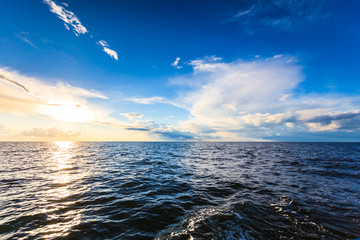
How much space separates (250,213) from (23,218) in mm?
10587

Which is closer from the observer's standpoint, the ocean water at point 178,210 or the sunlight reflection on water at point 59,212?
the ocean water at point 178,210

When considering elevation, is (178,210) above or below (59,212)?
above

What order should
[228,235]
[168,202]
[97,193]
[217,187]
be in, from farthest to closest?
[217,187], [97,193], [168,202], [228,235]

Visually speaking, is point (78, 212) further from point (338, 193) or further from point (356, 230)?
point (338, 193)

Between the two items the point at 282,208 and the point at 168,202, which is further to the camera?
the point at 168,202

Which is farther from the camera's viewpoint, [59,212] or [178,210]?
[178,210]

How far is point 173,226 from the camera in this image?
644 centimetres

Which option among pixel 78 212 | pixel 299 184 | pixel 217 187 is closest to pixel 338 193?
pixel 299 184

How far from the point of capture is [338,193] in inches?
422

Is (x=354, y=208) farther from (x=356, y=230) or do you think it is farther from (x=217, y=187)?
(x=217, y=187)

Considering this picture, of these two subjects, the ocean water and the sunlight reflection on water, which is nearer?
the ocean water

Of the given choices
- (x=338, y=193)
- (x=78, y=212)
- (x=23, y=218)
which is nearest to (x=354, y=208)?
(x=338, y=193)

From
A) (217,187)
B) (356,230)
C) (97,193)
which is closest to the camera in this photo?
(356,230)

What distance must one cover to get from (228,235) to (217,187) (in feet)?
21.1
